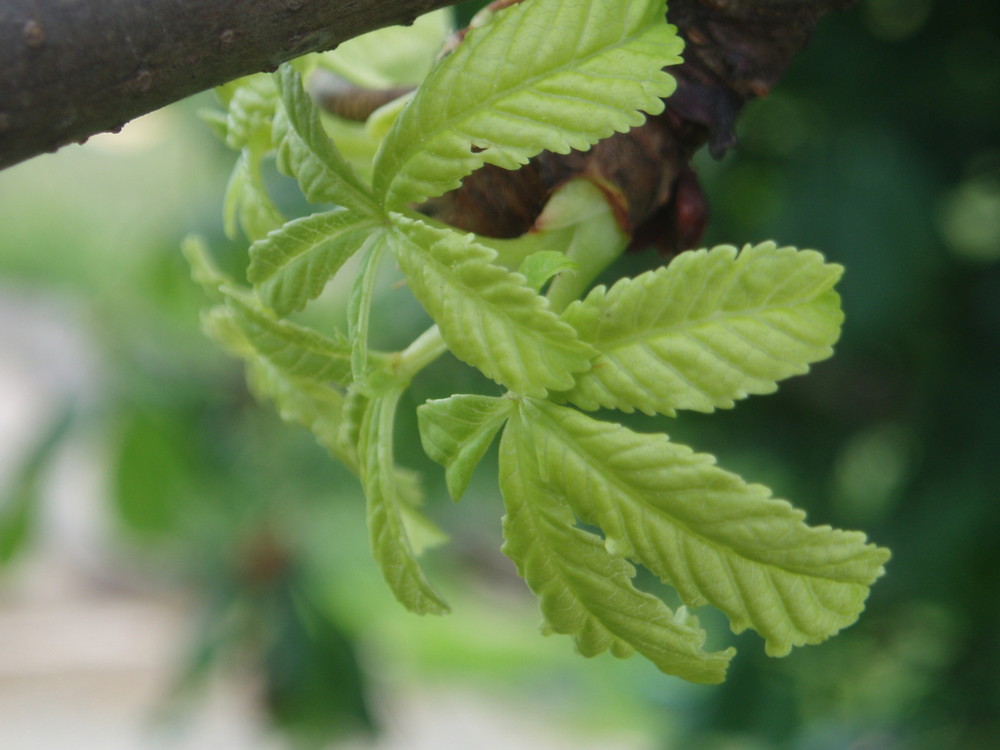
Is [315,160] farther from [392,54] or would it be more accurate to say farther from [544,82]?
Answer: [392,54]

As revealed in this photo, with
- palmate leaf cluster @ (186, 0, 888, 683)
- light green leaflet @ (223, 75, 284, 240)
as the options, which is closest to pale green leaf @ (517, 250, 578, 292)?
palmate leaf cluster @ (186, 0, 888, 683)

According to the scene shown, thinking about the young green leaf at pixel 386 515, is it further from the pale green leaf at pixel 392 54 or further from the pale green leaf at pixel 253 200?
the pale green leaf at pixel 392 54

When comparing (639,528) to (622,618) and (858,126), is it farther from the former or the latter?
(858,126)

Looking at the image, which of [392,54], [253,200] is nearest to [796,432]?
[392,54]

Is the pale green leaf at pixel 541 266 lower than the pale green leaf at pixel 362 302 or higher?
lower

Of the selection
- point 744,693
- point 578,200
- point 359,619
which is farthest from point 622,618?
point 359,619

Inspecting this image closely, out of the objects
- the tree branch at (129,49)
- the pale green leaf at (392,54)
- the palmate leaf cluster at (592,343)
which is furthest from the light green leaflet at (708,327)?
the pale green leaf at (392,54)
